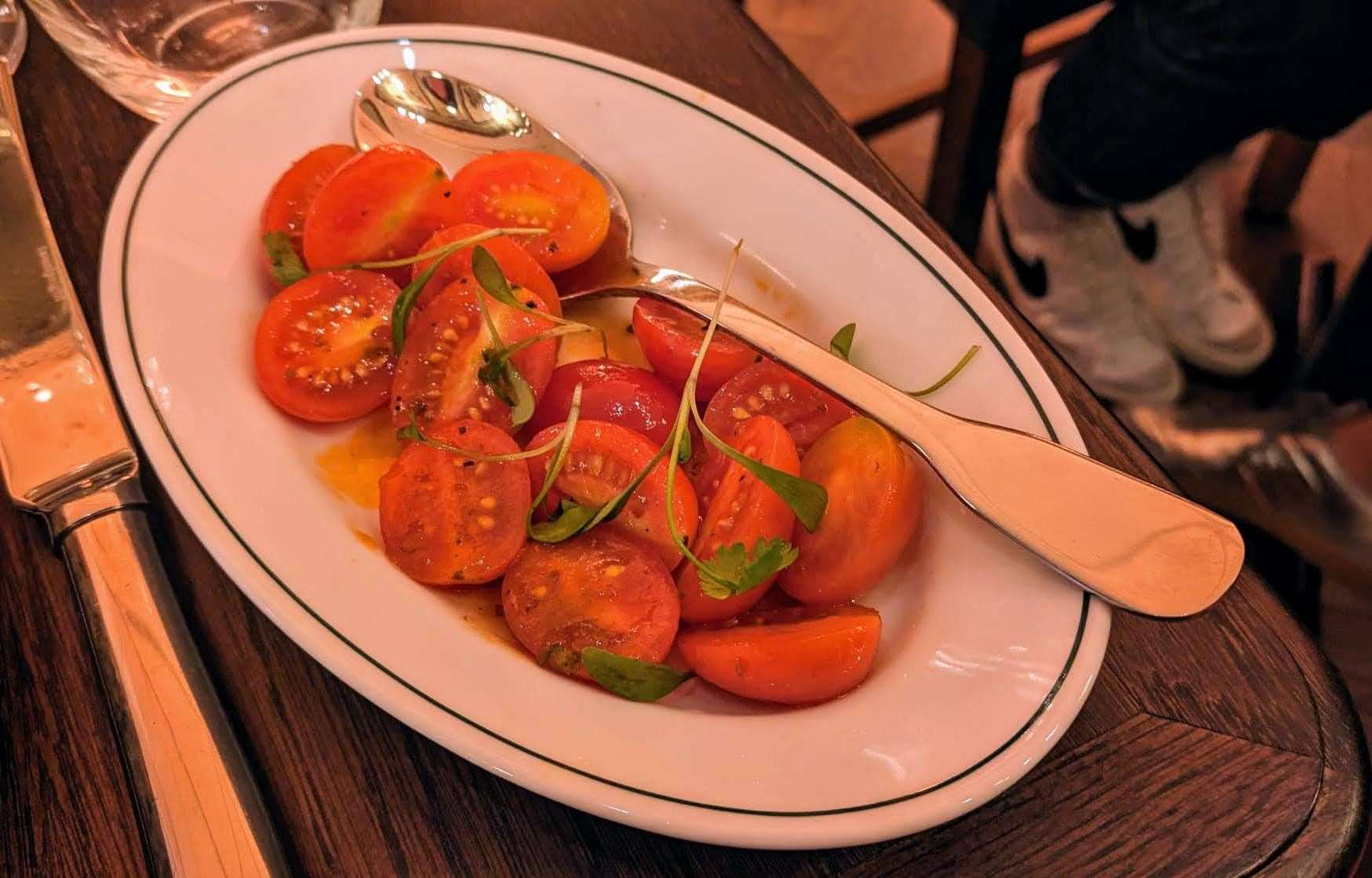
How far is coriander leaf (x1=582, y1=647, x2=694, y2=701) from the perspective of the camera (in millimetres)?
565

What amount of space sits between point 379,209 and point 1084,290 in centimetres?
110

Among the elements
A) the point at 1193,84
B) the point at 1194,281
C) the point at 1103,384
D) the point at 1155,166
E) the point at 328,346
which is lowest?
the point at 1103,384

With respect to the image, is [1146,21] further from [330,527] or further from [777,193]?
[330,527]

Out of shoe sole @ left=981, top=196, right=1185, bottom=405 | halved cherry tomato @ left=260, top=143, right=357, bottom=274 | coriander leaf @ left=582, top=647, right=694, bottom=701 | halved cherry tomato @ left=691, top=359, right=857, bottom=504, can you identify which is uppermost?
halved cherry tomato @ left=260, top=143, right=357, bottom=274

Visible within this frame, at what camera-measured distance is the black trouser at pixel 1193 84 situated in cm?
118

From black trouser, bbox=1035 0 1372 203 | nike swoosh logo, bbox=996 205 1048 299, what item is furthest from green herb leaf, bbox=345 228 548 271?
nike swoosh logo, bbox=996 205 1048 299

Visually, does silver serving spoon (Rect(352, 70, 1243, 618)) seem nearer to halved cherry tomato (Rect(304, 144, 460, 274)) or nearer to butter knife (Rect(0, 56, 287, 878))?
halved cherry tomato (Rect(304, 144, 460, 274))

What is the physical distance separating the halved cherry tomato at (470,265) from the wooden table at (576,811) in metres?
0.24

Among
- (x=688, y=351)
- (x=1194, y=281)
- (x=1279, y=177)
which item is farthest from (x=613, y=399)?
(x=1279, y=177)

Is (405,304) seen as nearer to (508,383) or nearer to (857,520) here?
(508,383)

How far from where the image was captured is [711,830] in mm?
497

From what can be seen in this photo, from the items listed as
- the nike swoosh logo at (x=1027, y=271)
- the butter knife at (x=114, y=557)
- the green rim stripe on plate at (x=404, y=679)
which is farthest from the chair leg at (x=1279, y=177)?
the butter knife at (x=114, y=557)

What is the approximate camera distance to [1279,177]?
1793 mm

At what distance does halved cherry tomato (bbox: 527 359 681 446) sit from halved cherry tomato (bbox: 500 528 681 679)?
0.35 ft
